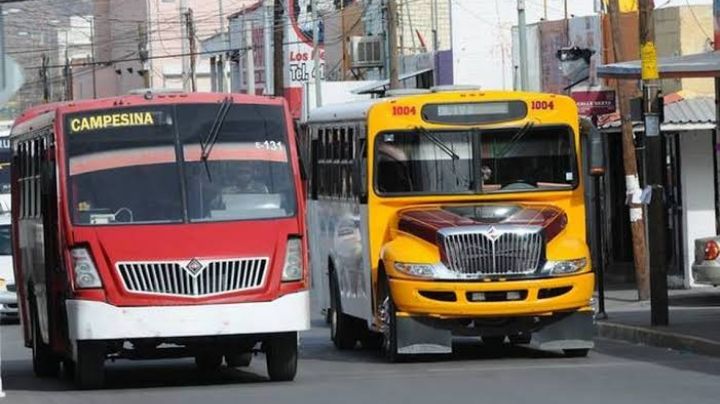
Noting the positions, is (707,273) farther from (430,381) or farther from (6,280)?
(6,280)

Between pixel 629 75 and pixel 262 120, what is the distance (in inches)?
316

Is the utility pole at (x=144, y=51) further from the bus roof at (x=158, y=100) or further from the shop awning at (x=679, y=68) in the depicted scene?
the bus roof at (x=158, y=100)

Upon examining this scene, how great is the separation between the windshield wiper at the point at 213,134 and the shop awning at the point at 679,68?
6976 millimetres

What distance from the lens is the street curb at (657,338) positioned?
18.6 m

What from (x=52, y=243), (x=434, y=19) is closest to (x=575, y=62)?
(x=434, y=19)

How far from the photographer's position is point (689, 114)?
96.4ft

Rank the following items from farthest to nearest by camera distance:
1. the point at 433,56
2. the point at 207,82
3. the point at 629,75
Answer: the point at 207,82 < the point at 433,56 < the point at 629,75

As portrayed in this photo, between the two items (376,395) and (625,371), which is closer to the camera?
(376,395)

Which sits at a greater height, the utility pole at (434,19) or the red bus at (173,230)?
the utility pole at (434,19)

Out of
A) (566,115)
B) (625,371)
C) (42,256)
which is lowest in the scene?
(625,371)

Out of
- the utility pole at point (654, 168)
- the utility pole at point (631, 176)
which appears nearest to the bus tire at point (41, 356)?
the utility pole at point (654, 168)

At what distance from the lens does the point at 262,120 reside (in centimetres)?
1652

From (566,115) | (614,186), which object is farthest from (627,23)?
(566,115)

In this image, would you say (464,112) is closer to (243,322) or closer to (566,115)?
(566,115)
